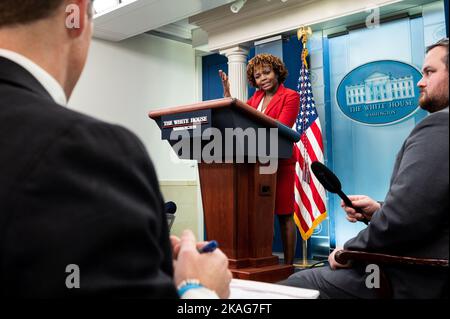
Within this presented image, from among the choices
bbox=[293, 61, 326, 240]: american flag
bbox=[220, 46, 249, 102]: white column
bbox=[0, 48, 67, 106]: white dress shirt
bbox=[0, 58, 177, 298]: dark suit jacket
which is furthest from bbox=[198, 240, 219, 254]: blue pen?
bbox=[220, 46, 249, 102]: white column

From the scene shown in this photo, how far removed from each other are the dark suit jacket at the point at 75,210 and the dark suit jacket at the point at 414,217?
1.99 feet

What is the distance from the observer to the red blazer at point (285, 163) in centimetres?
287

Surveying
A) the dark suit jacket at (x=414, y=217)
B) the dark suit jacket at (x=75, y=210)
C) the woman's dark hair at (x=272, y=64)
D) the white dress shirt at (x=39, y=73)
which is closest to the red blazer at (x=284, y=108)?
the woman's dark hair at (x=272, y=64)

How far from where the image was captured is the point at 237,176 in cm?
196

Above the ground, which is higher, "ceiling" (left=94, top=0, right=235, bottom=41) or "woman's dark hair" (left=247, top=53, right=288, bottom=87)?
"ceiling" (left=94, top=0, right=235, bottom=41)

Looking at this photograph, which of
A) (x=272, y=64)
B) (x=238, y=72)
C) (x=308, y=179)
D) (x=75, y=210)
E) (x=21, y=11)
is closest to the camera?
(x=75, y=210)

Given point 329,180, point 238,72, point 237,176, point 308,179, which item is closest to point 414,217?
point 329,180

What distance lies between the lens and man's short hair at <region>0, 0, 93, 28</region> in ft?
2.13

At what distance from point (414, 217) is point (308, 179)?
298 cm

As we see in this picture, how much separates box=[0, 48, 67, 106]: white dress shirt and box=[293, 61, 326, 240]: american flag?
334 cm

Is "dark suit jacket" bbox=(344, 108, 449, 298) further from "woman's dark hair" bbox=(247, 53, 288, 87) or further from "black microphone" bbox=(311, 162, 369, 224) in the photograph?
"woman's dark hair" bbox=(247, 53, 288, 87)

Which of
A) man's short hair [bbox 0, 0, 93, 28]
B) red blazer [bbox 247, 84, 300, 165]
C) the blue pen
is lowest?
the blue pen

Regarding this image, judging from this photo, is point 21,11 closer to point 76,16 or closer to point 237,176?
point 76,16
